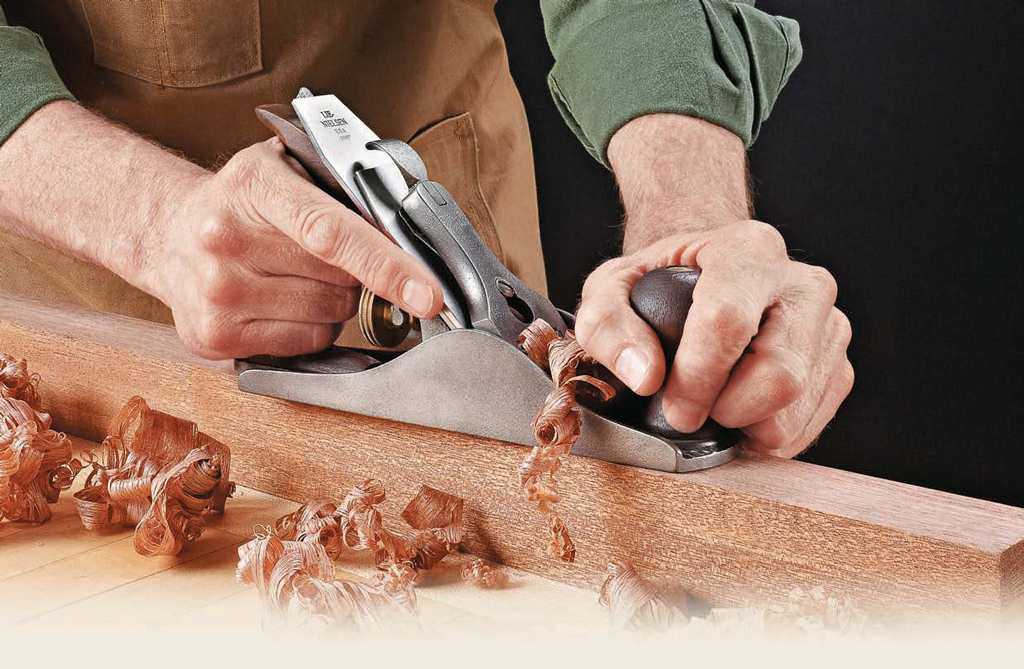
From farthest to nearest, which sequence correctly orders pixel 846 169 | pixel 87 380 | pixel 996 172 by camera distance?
pixel 846 169 < pixel 996 172 < pixel 87 380

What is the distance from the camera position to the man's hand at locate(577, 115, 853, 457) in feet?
2.38

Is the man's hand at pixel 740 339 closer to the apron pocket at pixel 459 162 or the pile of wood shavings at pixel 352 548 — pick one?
the pile of wood shavings at pixel 352 548

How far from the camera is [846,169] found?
2559mm

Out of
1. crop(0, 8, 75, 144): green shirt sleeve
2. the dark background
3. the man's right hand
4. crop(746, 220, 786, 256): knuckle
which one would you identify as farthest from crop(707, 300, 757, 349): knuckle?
the dark background

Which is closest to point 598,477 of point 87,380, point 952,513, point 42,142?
point 952,513

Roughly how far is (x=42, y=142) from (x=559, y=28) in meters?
0.69

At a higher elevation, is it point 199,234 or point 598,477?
point 199,234

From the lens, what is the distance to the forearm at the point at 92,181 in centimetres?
111

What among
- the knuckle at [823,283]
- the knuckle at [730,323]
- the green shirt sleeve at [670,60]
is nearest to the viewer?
the knuckle at [730,323]

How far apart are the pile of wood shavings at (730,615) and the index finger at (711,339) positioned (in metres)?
0.12

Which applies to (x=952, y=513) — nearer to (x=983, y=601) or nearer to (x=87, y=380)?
(x=983, y=601)

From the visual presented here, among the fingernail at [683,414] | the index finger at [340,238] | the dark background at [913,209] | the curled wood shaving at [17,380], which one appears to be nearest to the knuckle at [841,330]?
the fingernail at [683,414]

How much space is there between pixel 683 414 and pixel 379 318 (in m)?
0.40

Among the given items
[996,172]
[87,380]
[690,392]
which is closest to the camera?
[690,392]
